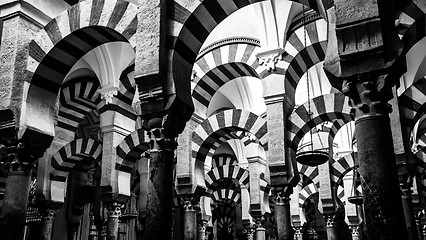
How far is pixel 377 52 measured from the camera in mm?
3215

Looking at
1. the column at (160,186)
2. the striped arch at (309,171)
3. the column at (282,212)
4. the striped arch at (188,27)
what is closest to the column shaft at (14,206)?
the column at (160,186)

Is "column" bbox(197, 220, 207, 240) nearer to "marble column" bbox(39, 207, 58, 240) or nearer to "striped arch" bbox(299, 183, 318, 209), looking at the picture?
"marble column" bbox(39, 207, 58, 240)

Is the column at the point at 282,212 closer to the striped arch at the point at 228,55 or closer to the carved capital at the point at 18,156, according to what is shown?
the striped arch at the point at 228,55

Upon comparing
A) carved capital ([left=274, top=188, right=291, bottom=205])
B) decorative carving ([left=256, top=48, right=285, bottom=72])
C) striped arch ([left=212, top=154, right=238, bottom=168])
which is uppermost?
decorative carving ([left=256, top=48, right=285, bottom=72])

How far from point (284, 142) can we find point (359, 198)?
2.75 m

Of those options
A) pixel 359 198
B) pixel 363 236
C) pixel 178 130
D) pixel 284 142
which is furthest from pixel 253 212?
pixel 178 130

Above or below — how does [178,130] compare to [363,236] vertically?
above

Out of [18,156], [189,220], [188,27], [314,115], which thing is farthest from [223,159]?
[188,27]

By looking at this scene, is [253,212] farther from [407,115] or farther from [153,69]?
[153,69]

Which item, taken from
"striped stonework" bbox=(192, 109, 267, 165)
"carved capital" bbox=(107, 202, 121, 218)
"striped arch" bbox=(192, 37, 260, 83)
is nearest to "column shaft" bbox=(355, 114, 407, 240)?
"striped stonework" bbox=(192, 109, 267, 165)

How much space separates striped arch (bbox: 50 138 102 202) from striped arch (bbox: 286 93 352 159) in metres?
4.39

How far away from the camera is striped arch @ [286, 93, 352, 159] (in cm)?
744

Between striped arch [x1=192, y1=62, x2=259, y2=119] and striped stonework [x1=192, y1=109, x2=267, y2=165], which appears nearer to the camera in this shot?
striped stonework [x1=192, y1=109, x2=267, y2=165]

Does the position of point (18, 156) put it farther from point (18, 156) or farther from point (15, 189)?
point (15, 189)
